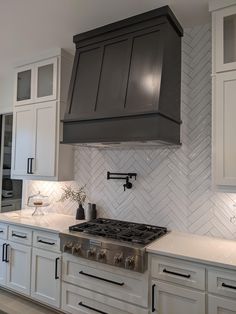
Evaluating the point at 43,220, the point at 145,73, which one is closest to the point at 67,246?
the point at 43,220

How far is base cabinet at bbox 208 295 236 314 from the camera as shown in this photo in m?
1.67

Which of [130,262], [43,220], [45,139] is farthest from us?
[45,139]

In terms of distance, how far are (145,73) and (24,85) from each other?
1953 millimetres

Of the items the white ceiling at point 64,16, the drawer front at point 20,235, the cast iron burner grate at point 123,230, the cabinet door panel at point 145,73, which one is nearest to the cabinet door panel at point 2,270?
the drawer front at point 20,235

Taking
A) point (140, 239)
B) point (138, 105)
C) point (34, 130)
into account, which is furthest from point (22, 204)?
point (138, 105)

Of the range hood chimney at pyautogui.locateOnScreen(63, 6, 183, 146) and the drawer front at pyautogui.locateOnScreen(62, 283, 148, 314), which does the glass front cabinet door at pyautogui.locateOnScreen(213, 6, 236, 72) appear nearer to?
the range hood chimney at pyautogui.locateOnScreen(63, 6, 183, 146)

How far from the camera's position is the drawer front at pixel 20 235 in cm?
275

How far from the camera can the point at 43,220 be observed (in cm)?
293

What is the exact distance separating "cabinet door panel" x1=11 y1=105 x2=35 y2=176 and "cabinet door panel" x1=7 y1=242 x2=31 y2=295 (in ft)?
3.04

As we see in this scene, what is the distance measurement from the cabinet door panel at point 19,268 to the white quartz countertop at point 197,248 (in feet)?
4.97

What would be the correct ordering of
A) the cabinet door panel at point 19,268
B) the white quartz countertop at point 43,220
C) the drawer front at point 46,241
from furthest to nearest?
the cabinet door panel at point 19,268, the white quartz countertop at point 43,220, the drawer front at point 46,241

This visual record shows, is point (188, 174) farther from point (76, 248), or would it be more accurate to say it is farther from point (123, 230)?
point (76, 248)

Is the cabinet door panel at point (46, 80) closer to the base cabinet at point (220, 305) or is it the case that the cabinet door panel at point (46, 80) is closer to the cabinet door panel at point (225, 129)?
the cabinet door panel at point (225, 129)

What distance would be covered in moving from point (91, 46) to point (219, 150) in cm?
159
